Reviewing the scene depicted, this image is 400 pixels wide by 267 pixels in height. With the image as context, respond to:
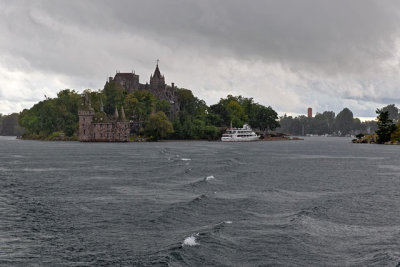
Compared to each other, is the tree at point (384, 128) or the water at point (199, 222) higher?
the tree at point (384, 128)

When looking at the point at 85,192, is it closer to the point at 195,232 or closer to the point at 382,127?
the point at 195,232

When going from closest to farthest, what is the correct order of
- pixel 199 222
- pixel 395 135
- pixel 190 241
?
1. pixel 190 241
2. pixel 199 222
3. pixel 395 135

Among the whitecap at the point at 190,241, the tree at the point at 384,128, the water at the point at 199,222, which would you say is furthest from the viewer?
the tree at the point at 384,128

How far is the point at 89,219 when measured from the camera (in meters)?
33.2

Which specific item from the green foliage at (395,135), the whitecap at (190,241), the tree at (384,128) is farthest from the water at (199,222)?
the green foliage at (395,135)

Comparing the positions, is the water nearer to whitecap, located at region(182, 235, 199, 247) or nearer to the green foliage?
whitecap, located at region(182, 235, 199, 247)

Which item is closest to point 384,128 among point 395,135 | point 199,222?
point 395,135

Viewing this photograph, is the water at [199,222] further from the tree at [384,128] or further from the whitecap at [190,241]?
the tree at [384,128]

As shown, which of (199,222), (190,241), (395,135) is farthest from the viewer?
(395,135)

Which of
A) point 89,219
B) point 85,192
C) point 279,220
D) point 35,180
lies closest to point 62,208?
point 89,219

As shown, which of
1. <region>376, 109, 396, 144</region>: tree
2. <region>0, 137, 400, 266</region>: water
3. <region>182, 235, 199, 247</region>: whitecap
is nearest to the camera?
<region>0, 137, 400, 266</region>: water

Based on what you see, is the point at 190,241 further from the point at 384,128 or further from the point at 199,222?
the point at 384,128

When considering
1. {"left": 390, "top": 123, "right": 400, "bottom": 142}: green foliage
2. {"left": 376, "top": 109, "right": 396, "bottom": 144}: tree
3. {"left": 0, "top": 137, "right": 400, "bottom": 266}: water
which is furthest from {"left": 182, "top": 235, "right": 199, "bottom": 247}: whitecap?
{"left": 390, "top": 123, "right": 400, "bottom": 142}: green foliage

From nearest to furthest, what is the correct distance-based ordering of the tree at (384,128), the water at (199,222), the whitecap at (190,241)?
the water at (199,222) < the whitecap at (190,241) < the tree at (384,128)
